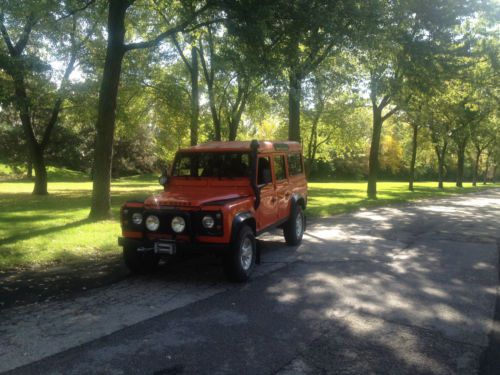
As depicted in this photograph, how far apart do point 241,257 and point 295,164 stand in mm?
3918

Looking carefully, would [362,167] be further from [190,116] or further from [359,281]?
[359,281]

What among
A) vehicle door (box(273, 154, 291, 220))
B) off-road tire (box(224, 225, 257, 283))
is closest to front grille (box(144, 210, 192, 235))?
off-road tire (box(224, 225, 257, 283))

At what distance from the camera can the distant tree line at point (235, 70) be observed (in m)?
11.0

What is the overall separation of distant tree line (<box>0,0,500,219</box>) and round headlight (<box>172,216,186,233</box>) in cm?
572

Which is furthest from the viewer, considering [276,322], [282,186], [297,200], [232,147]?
[297,200]

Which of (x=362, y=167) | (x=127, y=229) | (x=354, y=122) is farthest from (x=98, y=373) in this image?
(x=362, y=167)

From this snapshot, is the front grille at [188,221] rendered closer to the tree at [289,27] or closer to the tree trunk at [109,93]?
the tree at [289,27]

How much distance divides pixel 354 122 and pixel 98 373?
1193 inches

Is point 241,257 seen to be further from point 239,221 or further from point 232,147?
point 232,147

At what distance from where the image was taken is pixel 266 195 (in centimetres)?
782

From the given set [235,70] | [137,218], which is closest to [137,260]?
[137,218]

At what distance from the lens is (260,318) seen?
5.06 m

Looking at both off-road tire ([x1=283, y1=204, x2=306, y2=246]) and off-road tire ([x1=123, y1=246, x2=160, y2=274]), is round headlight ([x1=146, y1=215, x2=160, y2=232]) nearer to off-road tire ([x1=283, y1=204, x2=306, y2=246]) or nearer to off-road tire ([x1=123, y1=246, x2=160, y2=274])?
off-road tire ([x1=123, y1=246, x2=160, y2=274])

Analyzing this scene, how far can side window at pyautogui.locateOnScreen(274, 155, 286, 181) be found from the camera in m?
8.54
